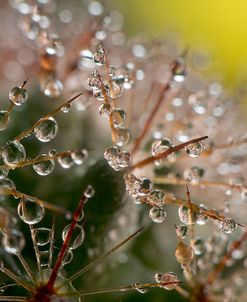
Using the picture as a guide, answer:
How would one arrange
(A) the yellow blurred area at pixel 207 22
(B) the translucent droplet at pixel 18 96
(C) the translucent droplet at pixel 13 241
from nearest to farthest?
→ (C) the translucent droplet at pixel 13 241 → (B) the translucent droplet at pixel 18 96 → (A) the yellow blurred area at pixel 207 22

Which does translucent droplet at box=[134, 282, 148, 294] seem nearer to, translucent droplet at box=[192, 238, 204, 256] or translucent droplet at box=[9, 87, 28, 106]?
translucent droplet at box=[192, 238, 204, 256]

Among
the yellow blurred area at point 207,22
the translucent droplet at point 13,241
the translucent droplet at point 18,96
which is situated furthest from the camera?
the yellow blurred area at point 207,22

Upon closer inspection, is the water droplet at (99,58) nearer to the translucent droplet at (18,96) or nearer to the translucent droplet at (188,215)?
the translucent droplet at (18,96)

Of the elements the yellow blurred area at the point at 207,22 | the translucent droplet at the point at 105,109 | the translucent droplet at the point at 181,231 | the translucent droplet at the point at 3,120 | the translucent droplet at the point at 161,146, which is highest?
the translucent droplet at the point at 105,109

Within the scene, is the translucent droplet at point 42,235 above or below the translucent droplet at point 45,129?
below

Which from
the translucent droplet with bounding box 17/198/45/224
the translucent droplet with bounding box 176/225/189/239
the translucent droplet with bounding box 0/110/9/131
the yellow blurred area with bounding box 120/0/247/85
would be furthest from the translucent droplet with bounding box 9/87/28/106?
the yellow blurred area with bounding box 120/0/247/85

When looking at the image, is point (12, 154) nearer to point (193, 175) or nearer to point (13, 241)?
point (13, 241)

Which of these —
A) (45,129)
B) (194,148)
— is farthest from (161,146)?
(45,129)

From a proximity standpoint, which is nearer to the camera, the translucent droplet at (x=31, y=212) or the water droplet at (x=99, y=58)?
the translucent droplet at (x=31, y=212)

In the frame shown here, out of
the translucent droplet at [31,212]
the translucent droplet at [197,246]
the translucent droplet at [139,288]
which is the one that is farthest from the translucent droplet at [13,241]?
the translucent droplet at [197,246]
